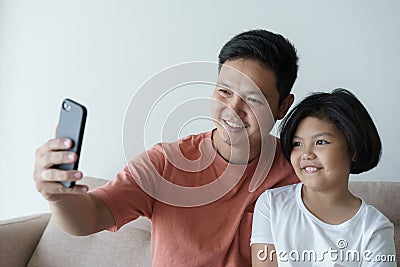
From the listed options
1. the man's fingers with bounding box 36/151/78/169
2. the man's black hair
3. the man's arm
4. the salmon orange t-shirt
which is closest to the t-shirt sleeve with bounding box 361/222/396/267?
the salmon orange t-shirt

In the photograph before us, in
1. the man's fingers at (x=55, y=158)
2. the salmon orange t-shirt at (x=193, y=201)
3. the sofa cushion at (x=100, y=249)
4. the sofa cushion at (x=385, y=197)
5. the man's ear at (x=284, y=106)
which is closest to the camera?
the man's fingers at (x=55, y=158)

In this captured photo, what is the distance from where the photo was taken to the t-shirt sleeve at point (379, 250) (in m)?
1.24

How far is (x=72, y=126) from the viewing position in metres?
1.02

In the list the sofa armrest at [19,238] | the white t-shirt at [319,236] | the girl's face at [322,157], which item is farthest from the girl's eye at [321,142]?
the sofa armrest at [19,238]

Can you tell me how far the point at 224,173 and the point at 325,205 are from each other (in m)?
0.25

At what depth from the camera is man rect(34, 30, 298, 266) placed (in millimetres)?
1340

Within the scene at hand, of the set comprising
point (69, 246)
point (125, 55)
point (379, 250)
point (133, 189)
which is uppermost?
point (125, 55)

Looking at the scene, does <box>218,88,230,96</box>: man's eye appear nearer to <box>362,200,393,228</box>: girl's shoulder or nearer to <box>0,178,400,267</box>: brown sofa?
<box>362,200,393,228</box>: girl's shoulder

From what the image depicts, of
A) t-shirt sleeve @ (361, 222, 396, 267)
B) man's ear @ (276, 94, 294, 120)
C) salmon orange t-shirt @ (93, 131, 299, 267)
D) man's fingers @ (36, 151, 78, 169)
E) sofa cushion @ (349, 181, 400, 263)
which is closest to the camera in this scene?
man's fingers @ (36, 151, 78, 169)

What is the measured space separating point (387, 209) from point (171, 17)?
3.22 ft

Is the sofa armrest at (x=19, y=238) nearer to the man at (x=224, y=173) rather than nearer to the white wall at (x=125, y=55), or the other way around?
the white wall at (x=125, y=55)

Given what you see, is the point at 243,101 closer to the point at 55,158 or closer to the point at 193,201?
the point at 193,201

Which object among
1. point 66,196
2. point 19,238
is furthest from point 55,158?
point 19,238

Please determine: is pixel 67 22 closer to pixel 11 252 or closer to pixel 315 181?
pixel 11 252
